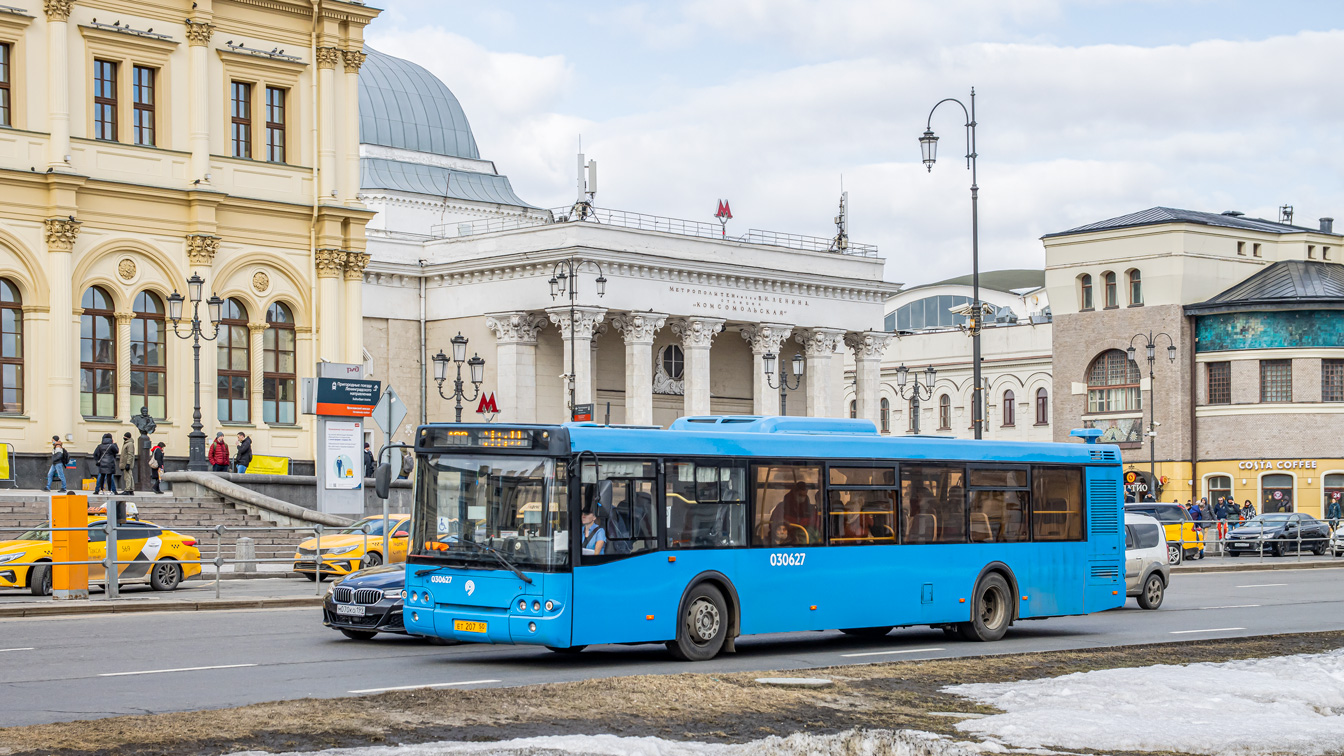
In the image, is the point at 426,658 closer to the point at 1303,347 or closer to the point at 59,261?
the point at 59,261

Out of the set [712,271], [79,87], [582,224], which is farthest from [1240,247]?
[79,87]

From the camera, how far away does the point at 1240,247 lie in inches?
3105

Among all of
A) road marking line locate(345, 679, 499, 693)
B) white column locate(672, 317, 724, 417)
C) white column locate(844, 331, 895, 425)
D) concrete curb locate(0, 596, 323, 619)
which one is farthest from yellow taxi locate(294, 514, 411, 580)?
white column locate(844, 331, 895, 425)

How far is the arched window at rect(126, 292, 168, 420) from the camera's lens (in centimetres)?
4453

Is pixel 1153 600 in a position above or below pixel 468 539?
below

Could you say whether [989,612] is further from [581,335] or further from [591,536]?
[581,335]

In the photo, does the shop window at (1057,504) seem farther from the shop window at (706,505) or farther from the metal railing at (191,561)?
the metal railing at (191,561)

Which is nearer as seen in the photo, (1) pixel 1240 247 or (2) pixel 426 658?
(2) pixel 426 658

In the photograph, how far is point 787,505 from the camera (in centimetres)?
1741

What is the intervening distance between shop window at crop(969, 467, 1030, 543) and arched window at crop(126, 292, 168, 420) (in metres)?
30.1

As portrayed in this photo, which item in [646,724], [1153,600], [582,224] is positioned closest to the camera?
[646,724]

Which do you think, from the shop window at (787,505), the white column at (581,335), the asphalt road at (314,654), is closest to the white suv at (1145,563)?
the asphalt road at (314,654)

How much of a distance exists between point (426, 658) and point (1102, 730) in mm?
7861

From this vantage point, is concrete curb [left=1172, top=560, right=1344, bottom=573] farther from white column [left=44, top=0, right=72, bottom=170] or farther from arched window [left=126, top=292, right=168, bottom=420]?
white column [left=44, top=0, right=72, bottom=170]
